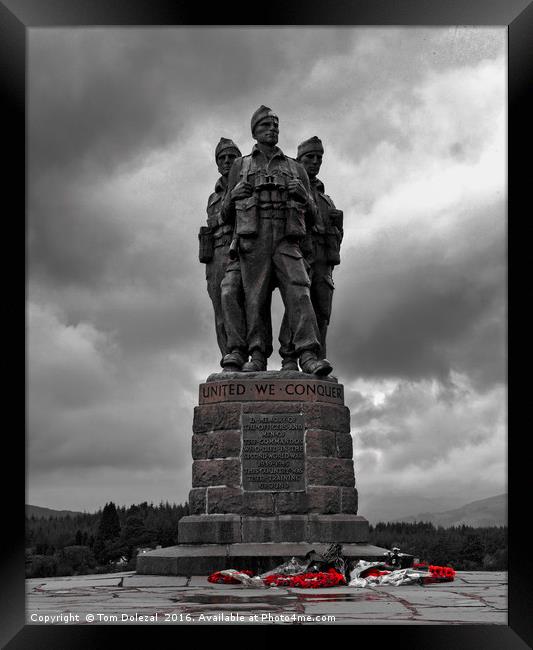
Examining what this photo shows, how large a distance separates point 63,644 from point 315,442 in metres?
6.12

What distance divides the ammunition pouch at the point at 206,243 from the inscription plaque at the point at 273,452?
2.73m

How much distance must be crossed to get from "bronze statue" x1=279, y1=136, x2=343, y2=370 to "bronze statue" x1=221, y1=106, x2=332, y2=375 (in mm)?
793

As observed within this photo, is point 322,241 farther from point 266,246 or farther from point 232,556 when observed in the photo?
point 232,556

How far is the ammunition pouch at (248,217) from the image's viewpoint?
12102 millimetres

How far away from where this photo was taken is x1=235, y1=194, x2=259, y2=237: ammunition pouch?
39.7ft

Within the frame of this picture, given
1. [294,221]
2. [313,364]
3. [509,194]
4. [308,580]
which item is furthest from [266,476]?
[509,194]

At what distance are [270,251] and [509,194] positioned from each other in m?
6.74

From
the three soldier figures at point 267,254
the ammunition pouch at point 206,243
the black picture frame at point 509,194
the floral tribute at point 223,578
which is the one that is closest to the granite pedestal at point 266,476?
the three soldier figures at point 267,254

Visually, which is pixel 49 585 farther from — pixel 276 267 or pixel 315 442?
pixel 276 267

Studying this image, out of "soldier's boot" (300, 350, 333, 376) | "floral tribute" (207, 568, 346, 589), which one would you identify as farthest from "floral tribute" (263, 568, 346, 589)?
"soldier's boot" (300, 350, 333, 376)

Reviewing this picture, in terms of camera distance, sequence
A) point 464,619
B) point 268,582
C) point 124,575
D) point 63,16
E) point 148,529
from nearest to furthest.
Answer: point 63,16 < point 464,619 < point 268,582 < point 124,575 < point 148,529

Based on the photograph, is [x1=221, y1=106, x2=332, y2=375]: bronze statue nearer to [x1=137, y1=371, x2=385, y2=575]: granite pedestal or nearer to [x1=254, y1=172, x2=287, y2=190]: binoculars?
[x1=254, y1=172, x2=287, y2=190]: binoculars

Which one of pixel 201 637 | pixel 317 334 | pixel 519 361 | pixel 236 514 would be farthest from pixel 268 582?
pixel 519 361

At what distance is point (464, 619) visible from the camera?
7082 millimetres
